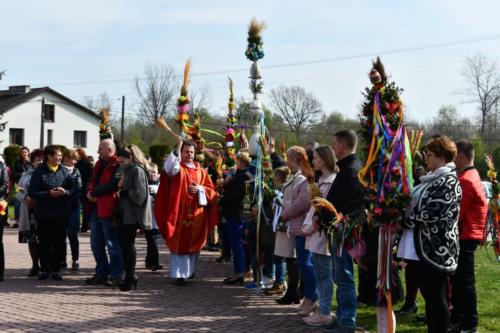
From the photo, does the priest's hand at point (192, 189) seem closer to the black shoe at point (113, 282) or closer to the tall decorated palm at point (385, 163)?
the black shoe at point (113, 282)

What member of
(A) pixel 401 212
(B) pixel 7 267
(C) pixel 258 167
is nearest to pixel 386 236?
(A) pixel 401 212

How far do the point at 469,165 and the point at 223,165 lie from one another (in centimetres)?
618

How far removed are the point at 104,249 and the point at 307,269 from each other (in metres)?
3.66

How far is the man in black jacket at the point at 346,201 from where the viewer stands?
7.08 metres

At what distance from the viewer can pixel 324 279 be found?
7.77 meters

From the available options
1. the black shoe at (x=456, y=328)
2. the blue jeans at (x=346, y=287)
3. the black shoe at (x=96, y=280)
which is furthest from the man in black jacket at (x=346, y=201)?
the black shoe at (x=96, y=280)

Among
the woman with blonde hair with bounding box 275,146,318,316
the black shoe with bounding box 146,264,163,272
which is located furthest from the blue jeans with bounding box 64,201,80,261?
the woman with blonde hair with bounding box 275,146,318,316

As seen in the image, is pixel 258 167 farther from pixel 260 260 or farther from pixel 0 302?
pixel 0 302

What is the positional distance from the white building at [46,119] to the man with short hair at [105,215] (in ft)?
182

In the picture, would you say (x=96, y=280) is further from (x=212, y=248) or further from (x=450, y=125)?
(x=450, y=125)

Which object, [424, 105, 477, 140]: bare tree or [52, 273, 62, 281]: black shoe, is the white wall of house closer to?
[424, 105, 477, 140]: bare tree

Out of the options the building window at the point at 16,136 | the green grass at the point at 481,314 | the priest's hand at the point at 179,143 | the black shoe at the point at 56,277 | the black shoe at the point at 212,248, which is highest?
the building window at the point at 16,136

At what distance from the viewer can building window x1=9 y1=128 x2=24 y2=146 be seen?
64938mm

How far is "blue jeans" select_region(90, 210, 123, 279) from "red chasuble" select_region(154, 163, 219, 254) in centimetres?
74
